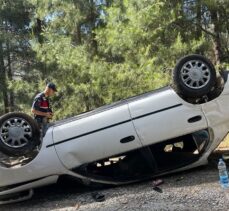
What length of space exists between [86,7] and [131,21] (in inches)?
226

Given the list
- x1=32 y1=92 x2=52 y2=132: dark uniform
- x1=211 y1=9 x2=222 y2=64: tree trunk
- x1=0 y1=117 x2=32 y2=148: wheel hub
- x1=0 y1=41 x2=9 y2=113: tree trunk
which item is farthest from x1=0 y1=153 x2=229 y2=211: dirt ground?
x1=0 y1=41 x2=9 y2=113: tree trunk

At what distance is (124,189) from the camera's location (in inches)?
249

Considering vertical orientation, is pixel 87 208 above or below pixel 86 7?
below

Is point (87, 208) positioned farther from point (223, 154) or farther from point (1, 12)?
point (1, 12)

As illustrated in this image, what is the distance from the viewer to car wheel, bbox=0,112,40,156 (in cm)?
633

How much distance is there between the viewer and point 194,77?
6469 mm

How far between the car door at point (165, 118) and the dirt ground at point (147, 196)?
0.63 metres

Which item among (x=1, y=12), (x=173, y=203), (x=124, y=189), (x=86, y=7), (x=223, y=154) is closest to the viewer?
(x=173, y=203)

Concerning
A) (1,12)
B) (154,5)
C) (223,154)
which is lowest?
(223,154)

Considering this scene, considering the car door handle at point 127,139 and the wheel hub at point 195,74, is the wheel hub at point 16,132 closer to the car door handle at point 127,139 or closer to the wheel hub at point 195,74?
the car door handle at point 127,139

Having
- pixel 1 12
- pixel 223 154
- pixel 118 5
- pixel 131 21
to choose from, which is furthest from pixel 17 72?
pixel 223 154

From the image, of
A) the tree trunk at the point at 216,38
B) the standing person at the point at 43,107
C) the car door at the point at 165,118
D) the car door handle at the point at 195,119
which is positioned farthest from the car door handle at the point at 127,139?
the tree trunk at the point at 216,38

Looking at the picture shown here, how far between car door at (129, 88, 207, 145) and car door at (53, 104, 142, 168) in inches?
4.8

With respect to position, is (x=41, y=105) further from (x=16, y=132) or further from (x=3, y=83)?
(x=3, y=83)
